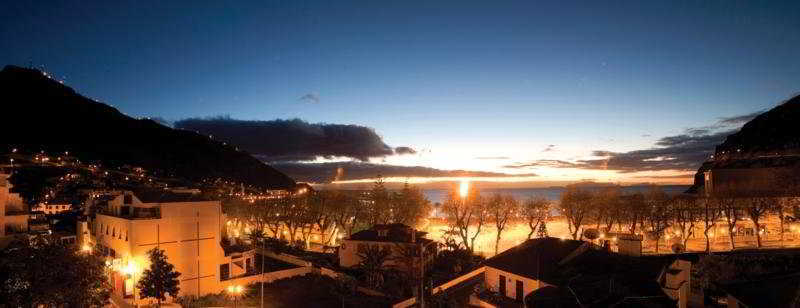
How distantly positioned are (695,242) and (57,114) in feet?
386

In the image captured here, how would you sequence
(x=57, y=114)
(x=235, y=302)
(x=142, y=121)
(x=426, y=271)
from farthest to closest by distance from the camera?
(x=142, y=121) → (x=57, y=114) → (x=426, y=271) → (x=235, y=302)

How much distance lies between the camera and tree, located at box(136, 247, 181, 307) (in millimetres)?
22750

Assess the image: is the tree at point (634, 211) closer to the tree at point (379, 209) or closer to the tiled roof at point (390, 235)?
the tiled roof at point (390, 235)

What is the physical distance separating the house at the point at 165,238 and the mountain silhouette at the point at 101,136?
5417cm

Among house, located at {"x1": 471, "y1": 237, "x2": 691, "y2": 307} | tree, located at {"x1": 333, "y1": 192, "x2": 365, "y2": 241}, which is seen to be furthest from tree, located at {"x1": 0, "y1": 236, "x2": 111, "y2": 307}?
tree, located at {"x1": 333, "y1": 192, "x2": 365, "y2": 241}

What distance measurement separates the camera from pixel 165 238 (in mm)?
25766

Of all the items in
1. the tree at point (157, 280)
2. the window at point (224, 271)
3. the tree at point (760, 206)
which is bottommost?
the window at point (224, 271)

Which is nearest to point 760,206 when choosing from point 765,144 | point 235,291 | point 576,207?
point 576,207

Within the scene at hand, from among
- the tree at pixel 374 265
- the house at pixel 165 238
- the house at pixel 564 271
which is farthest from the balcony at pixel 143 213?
the house at pixel 564 271

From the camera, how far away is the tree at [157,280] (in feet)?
74.6

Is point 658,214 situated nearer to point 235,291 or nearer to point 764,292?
point 764,292

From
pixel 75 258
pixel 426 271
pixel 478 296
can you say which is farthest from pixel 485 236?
pixel 75 258

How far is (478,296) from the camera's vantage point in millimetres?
24125

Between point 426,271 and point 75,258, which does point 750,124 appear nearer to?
point 426,271
